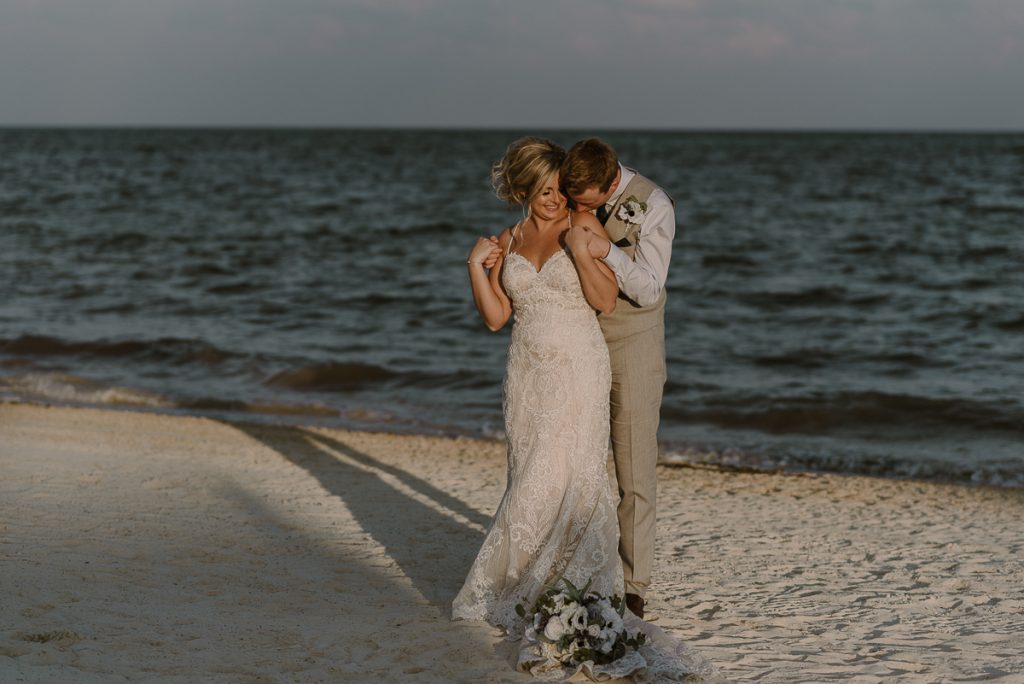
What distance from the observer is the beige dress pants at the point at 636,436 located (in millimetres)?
5105

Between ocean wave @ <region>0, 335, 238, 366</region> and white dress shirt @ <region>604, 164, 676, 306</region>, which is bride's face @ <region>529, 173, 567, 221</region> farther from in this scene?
ocean wave @ <region>0, 335, 238, 366</region>

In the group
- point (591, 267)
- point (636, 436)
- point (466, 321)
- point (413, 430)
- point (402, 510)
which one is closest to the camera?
point (591, 267)

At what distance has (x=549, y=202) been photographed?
4824 mm

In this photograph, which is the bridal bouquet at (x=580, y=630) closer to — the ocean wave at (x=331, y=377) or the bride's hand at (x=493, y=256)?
the bride's hand at (x=493, y=256)

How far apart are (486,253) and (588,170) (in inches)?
25.3

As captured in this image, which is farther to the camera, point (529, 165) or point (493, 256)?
point (493, 256)

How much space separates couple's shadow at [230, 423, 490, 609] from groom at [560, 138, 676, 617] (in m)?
1.00

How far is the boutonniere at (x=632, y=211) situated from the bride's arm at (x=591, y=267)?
0.35 feet

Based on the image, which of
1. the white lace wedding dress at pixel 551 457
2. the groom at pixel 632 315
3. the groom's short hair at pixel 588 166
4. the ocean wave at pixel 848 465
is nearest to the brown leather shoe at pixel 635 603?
the groom at pixel 632 315

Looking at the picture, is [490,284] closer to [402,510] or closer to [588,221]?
[588,221]

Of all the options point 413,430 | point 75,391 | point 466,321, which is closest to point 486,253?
point 413,430

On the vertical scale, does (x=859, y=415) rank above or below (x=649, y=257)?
below

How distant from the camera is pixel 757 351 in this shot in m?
14.3

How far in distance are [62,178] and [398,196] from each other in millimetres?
15237
